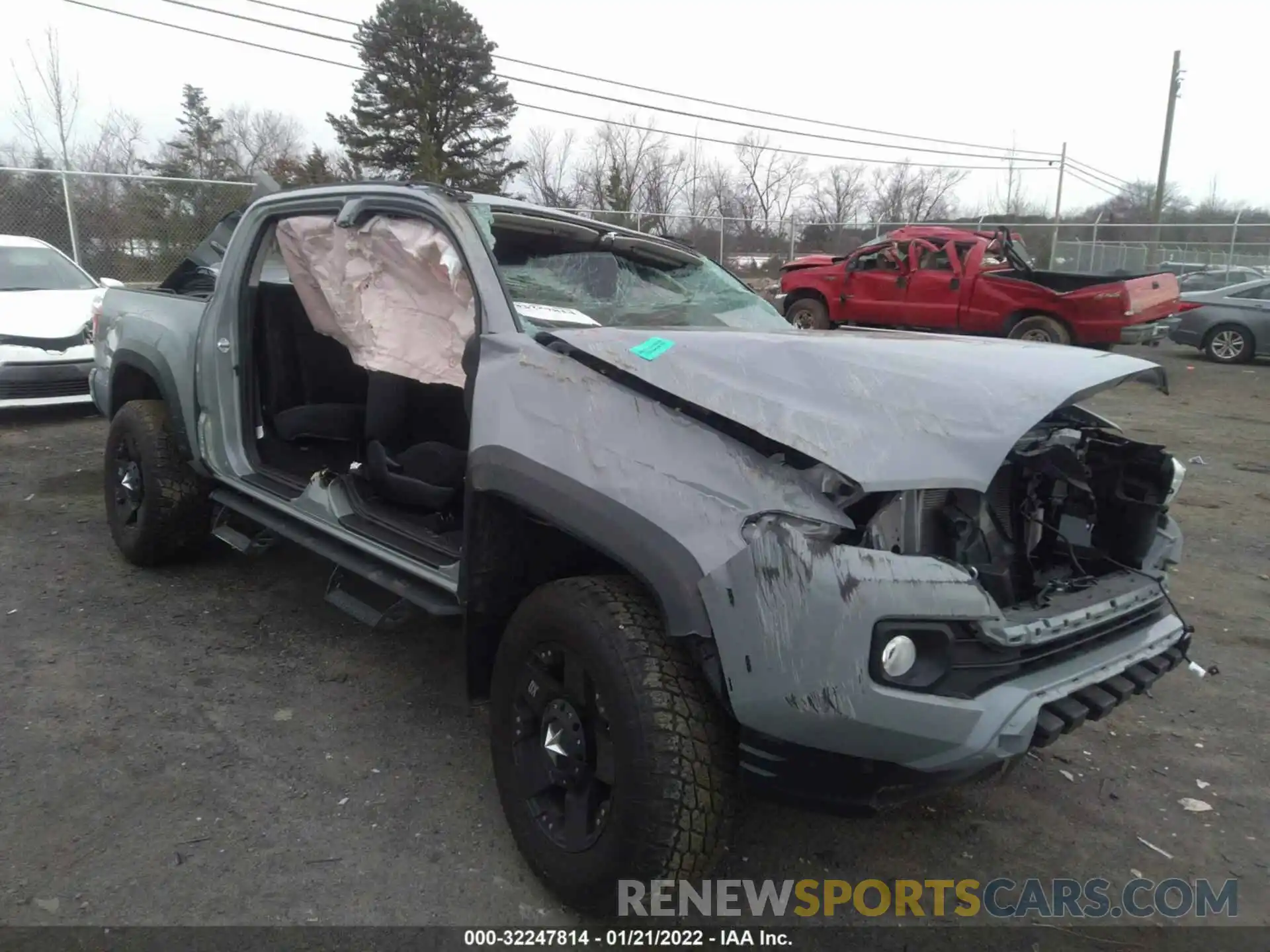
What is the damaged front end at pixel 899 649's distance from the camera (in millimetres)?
1849

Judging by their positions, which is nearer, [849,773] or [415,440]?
[849,773]

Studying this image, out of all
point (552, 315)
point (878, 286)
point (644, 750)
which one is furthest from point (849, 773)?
point (878, 286)

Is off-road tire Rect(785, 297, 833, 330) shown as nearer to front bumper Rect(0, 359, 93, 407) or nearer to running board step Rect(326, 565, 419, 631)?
front bumper Rect(0, 359, 93, 407)

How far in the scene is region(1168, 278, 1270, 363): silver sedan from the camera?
548 inches

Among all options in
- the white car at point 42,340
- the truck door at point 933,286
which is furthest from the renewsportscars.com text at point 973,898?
the truck door at point 933,286

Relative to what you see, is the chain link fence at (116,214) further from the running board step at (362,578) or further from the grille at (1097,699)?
the grille at (1097,699)

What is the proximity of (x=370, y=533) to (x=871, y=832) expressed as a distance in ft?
6.58

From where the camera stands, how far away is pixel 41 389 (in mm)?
7844

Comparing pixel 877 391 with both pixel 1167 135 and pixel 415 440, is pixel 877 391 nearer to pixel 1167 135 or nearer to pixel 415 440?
pixel 415 440

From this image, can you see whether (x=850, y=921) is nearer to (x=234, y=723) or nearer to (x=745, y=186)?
(x=234, y=723)

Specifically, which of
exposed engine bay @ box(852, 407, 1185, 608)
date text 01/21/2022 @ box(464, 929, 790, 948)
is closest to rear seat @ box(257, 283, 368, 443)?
date text 01/21/2022 @ box(464, 929, 790, 948)

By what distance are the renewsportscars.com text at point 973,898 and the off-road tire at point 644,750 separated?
341 mm

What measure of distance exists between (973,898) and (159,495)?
388 centimetres

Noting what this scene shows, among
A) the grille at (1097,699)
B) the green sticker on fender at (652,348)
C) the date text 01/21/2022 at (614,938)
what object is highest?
the green sticker on fender at (652,348)
